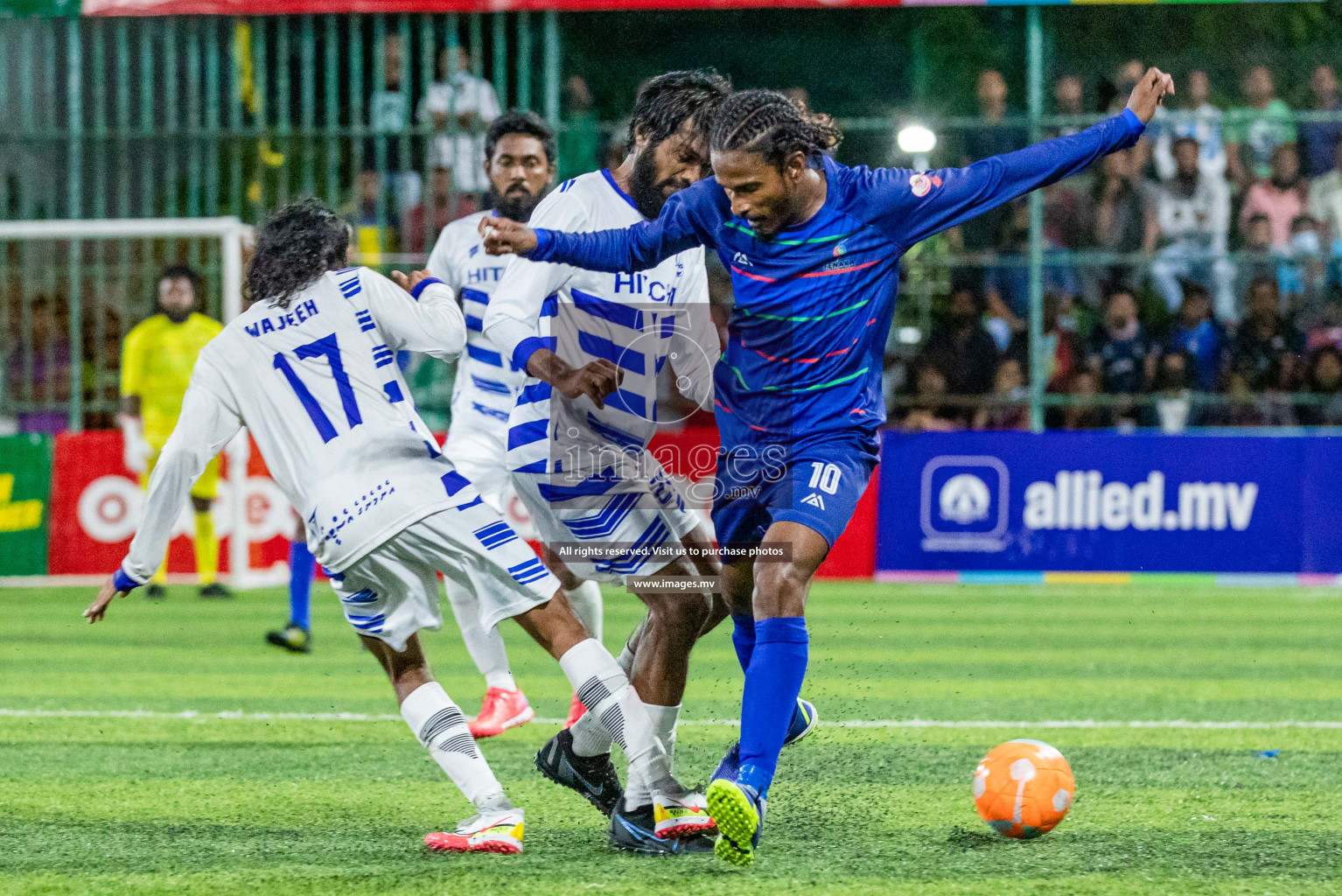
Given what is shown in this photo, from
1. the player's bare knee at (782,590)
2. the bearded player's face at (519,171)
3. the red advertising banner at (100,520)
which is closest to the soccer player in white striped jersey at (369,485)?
the player's bare knee at (782,590)

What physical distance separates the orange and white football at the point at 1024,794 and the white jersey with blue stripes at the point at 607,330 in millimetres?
1478

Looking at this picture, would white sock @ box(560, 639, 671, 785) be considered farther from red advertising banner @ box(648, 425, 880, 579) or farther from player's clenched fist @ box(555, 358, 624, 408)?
red advertising banner @ box(648, 425, 880, 579)

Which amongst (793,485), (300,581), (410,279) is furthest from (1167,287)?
(410,279)

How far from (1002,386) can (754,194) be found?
9.85 metres

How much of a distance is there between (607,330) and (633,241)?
726 mm

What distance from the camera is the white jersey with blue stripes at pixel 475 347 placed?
684cm

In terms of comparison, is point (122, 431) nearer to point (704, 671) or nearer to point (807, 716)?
point (704, 671)

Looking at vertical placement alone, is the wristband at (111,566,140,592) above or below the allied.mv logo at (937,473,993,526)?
above

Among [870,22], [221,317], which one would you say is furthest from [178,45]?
[870,22]

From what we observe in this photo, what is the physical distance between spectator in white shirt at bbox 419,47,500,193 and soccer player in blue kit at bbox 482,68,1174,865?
9.53 m

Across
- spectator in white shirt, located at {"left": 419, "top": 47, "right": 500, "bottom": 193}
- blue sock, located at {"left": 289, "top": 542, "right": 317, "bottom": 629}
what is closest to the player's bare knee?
blue sock, located at {"left": 289, "top": 542, "right": 317, "bottom": 629}

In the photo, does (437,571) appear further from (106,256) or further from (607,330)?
(106,256)

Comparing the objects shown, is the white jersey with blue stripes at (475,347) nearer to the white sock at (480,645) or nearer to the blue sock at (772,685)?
the white sock at (480,645)

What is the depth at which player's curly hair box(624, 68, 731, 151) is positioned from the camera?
15.8 ft
